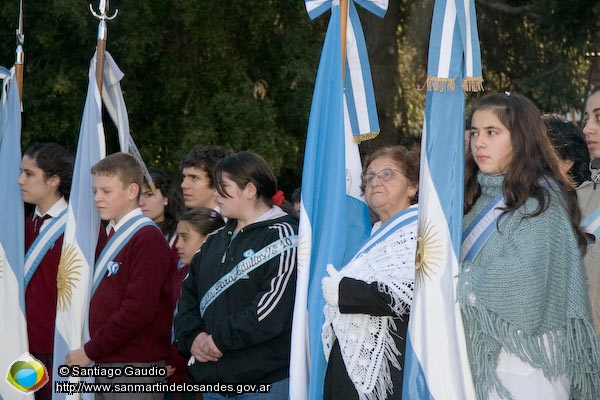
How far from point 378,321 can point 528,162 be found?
38.6 inches

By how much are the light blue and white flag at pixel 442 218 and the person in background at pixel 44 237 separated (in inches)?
124

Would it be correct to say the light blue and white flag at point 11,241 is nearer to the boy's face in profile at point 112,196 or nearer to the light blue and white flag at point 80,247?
the light blue and white flag at point 80,247

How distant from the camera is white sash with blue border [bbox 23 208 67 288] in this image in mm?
6309

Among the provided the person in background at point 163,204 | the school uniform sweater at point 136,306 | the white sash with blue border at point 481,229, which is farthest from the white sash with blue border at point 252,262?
the person in background at point 163,204

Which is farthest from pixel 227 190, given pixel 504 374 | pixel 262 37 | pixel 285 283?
pixel 262 37

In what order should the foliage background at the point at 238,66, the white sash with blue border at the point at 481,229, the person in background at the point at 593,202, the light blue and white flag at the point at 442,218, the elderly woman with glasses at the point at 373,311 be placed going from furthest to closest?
the foliage background at the point at 238,66
the person in background at the point at 593,202
the elderly woman with glasses at the point at 373,311
the white sash with blue border at the point at 481,229
the light blue and white flag at the point at 442,218

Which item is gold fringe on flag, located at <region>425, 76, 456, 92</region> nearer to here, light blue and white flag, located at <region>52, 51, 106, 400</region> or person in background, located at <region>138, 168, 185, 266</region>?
light blue and white flag, located at <region>52, 51, 106, 400</region>

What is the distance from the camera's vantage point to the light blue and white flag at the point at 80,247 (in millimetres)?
5691

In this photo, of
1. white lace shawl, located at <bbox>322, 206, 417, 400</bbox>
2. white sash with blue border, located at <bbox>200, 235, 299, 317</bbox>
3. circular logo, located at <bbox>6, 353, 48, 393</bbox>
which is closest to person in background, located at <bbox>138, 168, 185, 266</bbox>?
circular logo, located at <bbox>6, 353, 48, 393</bbox>

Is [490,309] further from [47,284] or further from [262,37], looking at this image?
[262,37]

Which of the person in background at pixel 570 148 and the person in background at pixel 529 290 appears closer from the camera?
the person in background at pixel 529 290

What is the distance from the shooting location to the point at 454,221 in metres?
3.83

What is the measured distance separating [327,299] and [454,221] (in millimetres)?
703

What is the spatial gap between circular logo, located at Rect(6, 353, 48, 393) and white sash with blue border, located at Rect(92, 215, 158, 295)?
0.73 meters
